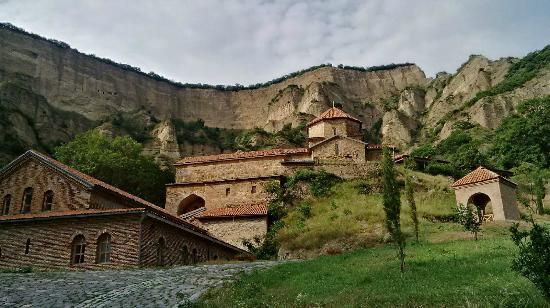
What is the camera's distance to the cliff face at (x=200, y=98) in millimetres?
75312

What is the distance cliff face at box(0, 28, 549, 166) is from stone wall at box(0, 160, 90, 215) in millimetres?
Result: 36865

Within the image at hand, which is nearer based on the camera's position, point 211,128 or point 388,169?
point 388,169

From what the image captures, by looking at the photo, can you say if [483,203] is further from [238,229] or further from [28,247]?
[28,247]

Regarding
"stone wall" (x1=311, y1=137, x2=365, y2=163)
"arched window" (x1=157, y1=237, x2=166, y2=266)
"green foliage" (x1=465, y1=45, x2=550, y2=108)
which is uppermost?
"green foliage" (x1=465, y1=45, x2=550, y2=108)

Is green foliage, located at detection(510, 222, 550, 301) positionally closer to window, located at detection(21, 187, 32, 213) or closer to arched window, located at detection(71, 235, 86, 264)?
arched window, located at detection(71, 235, 86, 264)

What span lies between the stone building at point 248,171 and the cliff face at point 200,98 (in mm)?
29059

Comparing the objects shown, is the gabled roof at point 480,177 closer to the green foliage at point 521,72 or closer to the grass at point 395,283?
the grass at point 395,283

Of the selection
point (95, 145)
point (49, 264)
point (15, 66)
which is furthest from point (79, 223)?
point (15, 66)

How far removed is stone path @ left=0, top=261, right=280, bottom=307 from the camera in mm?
13617

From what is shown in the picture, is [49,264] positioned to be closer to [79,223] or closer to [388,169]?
[79,223]

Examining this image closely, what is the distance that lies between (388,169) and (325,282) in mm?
5673

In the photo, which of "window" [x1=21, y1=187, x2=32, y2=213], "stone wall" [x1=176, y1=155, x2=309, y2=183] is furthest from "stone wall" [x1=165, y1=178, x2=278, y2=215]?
"window" [x1=21, y1=187, x2=32, y2=213]

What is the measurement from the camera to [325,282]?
49.6 ft

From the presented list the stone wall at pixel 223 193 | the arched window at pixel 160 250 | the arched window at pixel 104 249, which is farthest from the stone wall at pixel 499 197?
the arched window at pixel 104 249
